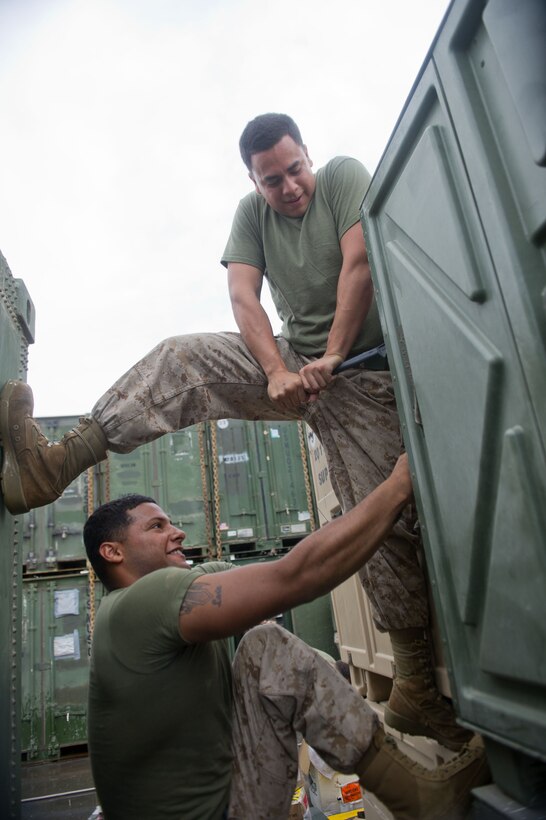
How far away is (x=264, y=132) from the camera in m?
2.65

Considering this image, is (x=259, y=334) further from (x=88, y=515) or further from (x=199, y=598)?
(x=88, y=515)

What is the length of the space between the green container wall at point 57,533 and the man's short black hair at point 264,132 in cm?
687

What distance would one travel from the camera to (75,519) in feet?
28.5

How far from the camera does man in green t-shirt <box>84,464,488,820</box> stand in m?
2.08

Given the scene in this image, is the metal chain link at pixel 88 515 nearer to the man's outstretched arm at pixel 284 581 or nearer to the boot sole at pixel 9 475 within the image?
the boot sole at pixel 9 475

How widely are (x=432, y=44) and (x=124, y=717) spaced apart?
2.36 m

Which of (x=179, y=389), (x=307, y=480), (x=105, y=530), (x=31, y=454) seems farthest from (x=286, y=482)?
(x=31, y=454)

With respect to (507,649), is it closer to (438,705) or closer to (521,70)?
(438,705)

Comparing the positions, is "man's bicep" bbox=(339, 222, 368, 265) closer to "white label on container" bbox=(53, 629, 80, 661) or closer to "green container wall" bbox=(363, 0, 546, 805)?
"green container wall" bbox=(363, 0, 546, 805)

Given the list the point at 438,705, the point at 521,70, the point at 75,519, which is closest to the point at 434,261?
the point at 521,70

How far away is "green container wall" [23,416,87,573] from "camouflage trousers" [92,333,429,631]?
625cm

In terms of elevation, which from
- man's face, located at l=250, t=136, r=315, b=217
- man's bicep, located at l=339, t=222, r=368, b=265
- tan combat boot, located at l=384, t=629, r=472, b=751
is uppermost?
man's face, located at l=250, t=136, r=315, b=217

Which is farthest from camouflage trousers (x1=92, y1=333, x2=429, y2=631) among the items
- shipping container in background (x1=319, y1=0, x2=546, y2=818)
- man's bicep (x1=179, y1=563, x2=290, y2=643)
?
man's bicep (x1=179, y1=563, x2=290, y2=643)

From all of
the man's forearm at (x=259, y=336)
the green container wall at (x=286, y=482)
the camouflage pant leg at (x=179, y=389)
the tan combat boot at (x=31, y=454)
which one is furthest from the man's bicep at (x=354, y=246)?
the green container wall at (x=286, y=482)
